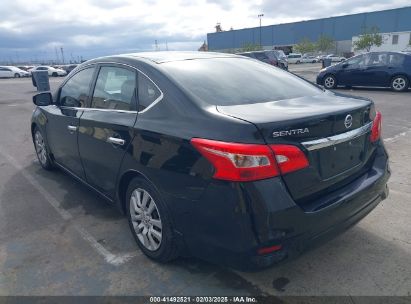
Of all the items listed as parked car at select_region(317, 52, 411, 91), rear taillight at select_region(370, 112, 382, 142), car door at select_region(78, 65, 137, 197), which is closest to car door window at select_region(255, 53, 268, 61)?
parked car at select_region(317, 52, 411, 91)

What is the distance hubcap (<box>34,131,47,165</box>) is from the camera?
5.12 m

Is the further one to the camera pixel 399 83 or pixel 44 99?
pixel 399 83

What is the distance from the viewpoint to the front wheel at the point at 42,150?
5041mm

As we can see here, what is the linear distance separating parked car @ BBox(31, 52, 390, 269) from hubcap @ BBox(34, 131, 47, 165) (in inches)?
74.4

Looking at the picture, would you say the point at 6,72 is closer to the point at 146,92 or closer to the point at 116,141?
the point at 116,141

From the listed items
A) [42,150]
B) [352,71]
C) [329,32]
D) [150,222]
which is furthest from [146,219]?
[329,32]

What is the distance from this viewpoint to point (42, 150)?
206 inches

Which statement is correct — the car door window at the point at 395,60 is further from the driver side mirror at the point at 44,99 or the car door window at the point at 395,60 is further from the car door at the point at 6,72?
the car door at the point at 6,72

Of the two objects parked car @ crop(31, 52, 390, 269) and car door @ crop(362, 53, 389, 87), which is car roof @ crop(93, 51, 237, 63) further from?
car door @ crop(362, 53, 389, 87)

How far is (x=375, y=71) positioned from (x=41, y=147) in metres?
12.4

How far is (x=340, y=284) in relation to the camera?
258 cm

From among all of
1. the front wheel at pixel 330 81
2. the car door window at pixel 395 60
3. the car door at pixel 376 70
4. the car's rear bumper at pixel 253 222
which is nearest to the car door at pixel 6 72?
the front wheel at pixel 330 81

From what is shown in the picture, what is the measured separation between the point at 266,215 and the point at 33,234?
99.0 inches

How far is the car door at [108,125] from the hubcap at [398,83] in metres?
12.6
